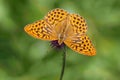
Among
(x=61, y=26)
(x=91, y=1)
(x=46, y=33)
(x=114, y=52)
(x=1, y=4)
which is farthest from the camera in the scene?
(x=91, y=1)

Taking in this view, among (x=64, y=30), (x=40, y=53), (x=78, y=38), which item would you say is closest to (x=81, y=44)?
(x=78, y=38)

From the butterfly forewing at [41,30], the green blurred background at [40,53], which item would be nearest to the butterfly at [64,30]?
the butterfly forewing at [41,30]

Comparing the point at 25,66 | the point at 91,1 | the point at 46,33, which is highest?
the point at 91,1

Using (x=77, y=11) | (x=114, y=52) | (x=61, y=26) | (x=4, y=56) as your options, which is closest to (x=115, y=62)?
(x=114, y=52)

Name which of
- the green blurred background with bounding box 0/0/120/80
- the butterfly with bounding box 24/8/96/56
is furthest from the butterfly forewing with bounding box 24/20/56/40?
the green blurred background with bounding box 0/0/120/80

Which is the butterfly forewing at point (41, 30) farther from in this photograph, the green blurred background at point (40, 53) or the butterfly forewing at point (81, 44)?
the green blurred background at point (40, 53)

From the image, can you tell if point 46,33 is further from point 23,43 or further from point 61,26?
point 23,43

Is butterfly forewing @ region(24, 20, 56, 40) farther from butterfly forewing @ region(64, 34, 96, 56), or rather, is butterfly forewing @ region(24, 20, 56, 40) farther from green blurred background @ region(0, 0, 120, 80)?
green blurred background @ region(0, 0, 120, 80)

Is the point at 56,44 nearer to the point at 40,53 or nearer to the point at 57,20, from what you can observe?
the point at 57,20
